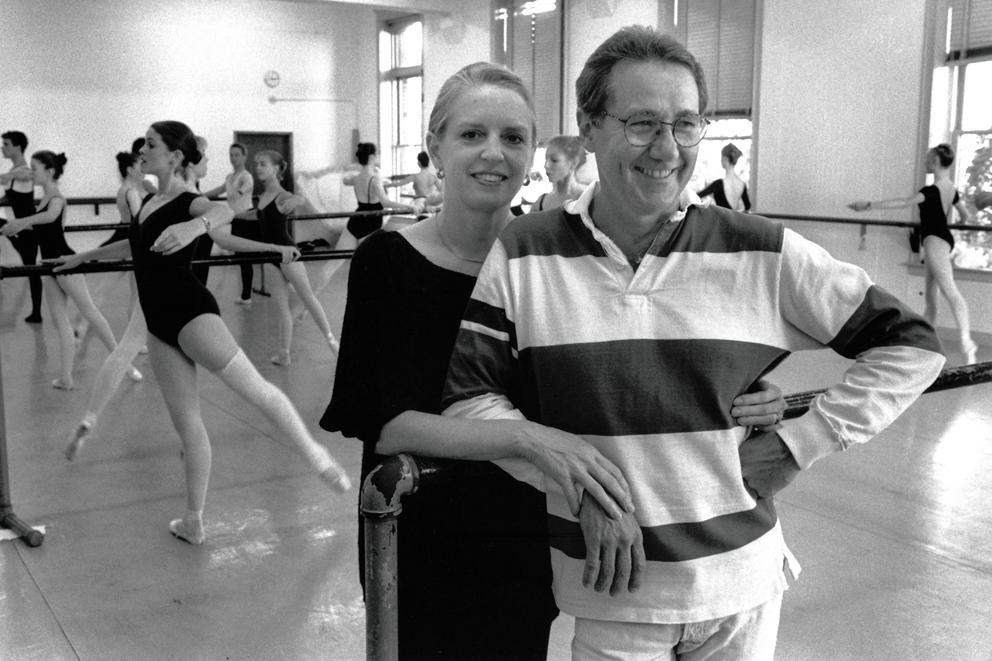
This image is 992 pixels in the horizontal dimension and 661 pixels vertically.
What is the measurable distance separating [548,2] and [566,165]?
9.94 m

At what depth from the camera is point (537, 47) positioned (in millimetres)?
15438

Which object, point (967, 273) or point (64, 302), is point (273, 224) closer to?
point (64, 302)

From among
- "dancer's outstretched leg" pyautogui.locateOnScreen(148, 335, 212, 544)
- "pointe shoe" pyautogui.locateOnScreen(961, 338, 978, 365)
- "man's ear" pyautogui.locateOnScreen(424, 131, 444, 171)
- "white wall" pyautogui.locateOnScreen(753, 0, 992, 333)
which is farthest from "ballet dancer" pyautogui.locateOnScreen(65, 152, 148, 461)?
"white wall" pyautogui.locateOnScreen(753, 0, 992, 333)

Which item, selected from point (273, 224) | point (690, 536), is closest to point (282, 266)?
point (273, 224)

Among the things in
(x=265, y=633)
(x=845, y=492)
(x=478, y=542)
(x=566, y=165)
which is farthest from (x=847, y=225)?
(x=478, y=542)

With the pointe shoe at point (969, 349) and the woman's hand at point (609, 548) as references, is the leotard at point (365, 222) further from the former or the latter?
the woman's hand at point (609, 548)

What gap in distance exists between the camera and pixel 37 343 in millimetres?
8930

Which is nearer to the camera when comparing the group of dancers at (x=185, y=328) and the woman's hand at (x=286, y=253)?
the group of dancers at (x=185, y=328)

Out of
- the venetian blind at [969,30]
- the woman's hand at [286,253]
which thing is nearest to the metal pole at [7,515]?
the woman's hand at [286,253]

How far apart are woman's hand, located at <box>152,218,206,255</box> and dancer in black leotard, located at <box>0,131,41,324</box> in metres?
5.83

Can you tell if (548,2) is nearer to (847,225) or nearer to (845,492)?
(847,225)

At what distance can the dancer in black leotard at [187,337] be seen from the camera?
13.1 feet

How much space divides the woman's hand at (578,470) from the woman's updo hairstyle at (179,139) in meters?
3.39

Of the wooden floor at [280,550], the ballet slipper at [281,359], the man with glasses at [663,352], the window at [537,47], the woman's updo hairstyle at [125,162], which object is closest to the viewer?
the man with glasses at [663,352]
